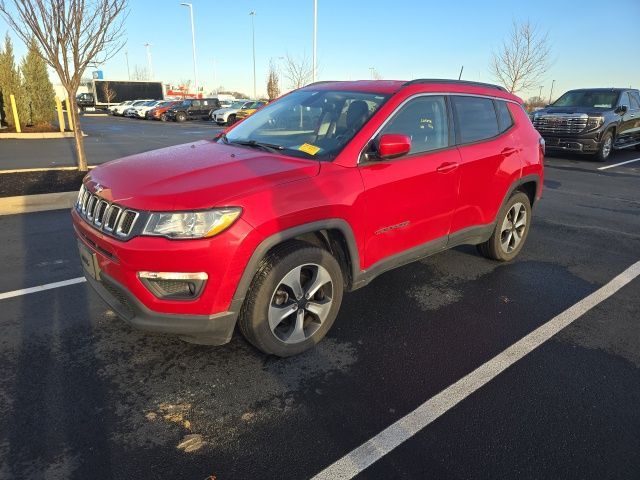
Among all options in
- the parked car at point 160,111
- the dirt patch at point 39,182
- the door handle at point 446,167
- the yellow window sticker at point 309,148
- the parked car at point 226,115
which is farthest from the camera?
the parked car at point 160,111

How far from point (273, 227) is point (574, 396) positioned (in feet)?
6.83

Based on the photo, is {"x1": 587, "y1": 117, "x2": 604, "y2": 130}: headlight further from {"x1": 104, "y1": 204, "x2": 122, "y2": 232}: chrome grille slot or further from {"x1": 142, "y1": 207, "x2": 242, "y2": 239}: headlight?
{"x1": 104, "y1": 204, "x2": 122, "y2": 232}: chrome grille slot

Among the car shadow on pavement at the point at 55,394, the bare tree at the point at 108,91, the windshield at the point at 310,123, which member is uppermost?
the bare tree at the point at 108,91

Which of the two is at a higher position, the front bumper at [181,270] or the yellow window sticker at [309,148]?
the yellow window sticker at [309,148]

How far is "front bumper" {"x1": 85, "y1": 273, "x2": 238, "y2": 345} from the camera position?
2.55 meters

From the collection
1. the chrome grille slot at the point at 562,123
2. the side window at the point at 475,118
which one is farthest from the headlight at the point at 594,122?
the side window at the point at 475,118

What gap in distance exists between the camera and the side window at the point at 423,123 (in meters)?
Result: 3.44

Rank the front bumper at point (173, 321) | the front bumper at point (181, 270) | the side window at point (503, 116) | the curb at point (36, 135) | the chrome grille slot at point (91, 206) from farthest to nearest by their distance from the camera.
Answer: the curb at point (36, 135) → the side window at point (503, 116) → the chrome grille slot at point (91, 206) → the front bumper at point (173, 321) → the front bumper at point (181, 270)

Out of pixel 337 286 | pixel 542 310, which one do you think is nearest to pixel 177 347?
Answer: pixel 337 286

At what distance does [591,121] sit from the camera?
41.7 ft

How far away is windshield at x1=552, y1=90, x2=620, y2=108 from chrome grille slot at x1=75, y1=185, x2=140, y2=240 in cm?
1484

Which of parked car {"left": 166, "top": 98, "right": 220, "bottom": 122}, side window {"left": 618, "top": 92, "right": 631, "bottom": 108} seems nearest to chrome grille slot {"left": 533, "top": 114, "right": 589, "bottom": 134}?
side window {"left": 618, "top": 92, "right": 631, "bottom": 108}

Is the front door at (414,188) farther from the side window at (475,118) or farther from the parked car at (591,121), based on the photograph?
the parked car at (591,121)

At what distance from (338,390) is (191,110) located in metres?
35.5
